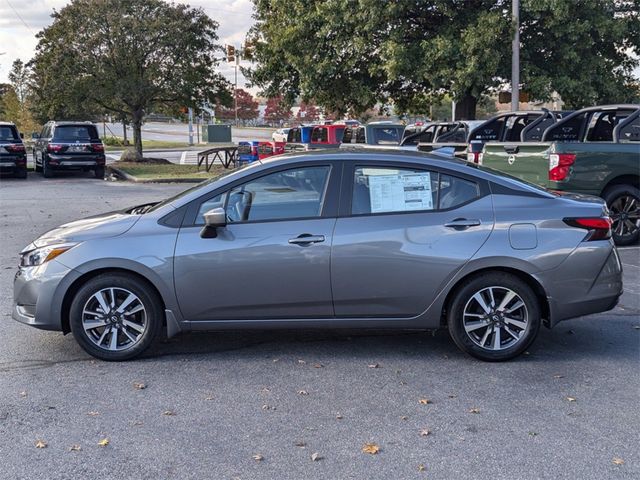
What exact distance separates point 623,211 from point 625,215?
0.06 metres

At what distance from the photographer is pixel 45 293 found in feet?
18.2

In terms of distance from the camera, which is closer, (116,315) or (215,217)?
(215,217)

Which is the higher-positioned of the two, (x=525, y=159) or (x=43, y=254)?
(x=525, y=159)

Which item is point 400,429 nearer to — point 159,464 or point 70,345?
point 159,464

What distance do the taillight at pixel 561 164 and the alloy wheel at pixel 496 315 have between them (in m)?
5.23

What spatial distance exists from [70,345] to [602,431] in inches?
161

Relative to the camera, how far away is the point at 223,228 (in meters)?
5.55

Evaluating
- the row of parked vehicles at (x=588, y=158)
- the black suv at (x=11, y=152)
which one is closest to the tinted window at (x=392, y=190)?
the row of parked vehicles at (x=588, y=158)

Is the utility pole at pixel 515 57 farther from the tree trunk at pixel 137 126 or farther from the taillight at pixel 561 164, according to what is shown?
the tree trunk at pixel 137 126

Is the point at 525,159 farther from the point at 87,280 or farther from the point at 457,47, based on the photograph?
the point at 457,47

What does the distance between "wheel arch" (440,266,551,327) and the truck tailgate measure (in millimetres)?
5166

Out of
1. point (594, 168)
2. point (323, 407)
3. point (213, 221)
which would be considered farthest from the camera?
point (594, 168)

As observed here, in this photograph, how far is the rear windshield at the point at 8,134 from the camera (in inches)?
948

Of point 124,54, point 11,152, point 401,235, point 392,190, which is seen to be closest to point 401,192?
point 392,190
